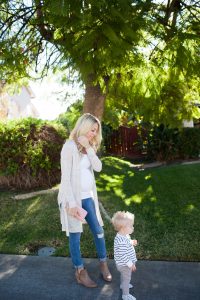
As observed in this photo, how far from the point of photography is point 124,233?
13.2 feet

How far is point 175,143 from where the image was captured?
15055 millimetres

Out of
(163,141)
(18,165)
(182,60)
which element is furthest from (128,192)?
(163,141)

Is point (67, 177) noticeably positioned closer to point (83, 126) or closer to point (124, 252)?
point (83, 126)

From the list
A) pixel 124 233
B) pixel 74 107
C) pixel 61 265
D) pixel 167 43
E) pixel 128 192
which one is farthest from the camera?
pixel 74 107

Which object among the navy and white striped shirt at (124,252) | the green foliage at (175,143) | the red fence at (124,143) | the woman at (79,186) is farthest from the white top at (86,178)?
the red fence at (124,143)

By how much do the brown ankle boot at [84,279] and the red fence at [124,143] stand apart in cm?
1290

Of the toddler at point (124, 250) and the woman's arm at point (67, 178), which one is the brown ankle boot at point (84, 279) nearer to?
the toddler at point (124, 250)

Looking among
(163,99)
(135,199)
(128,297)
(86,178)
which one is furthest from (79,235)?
(163,99)

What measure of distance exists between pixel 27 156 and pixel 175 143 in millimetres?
7654

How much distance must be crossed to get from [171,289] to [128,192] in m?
4.05

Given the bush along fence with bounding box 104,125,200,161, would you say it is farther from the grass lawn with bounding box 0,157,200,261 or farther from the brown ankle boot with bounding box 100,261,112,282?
the brown ankle boot with bounding box 100,261,112,282

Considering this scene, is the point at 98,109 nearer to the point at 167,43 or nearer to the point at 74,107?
the point at 167,43

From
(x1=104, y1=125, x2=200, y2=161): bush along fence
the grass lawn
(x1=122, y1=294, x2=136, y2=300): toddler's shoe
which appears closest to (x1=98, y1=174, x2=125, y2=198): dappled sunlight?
the grass lawn

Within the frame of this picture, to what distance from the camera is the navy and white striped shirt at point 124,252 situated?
394cm
